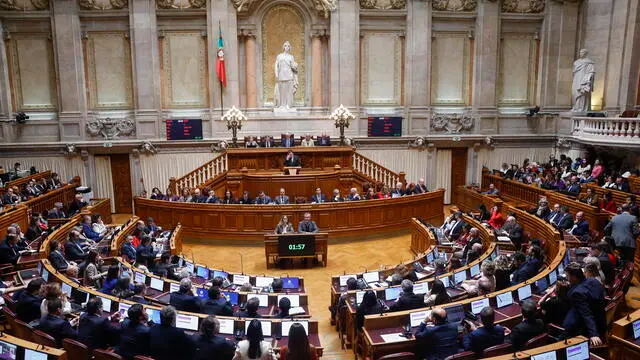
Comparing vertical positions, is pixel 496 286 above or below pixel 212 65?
below

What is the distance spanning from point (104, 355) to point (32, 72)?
1752 centimetres

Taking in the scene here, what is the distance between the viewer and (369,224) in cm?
1448

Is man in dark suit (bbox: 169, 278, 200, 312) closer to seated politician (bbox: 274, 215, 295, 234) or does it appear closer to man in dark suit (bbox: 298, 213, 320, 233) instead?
seated politician (bbox: 274, 215, 295, 234)

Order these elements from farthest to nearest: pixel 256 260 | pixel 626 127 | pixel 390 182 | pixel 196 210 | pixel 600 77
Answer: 1. pixel 600 77
2. pixel 390 182
3. pixel 626 127
4. pixel 196 210
5. pixel 256 260

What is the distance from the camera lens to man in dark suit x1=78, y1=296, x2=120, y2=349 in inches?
232

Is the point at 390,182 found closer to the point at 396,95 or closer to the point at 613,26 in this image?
the point at 396,95

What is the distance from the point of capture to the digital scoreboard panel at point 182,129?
19.4 m

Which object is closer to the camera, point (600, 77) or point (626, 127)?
point (626, 127)

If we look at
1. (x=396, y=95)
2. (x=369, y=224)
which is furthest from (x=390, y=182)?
(x=396, y=95)

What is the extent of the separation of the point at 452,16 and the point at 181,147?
12.0 meters

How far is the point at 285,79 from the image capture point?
19.6m

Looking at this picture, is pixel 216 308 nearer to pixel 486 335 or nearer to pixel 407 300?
pixel 407 300

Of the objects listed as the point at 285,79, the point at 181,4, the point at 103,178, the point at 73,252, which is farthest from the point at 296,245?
the point at 181,4

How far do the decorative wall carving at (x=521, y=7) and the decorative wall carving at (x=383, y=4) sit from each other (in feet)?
13.9
